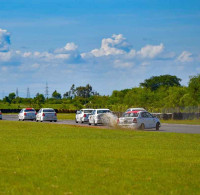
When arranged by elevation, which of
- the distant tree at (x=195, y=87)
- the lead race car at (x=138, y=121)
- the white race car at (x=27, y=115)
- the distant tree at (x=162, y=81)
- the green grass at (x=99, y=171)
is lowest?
the green grass at (x=99, y=171)

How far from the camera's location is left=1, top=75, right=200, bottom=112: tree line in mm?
75488

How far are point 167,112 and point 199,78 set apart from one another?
8.80 metres

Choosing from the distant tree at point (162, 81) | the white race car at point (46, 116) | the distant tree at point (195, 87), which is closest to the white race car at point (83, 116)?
the white race car at point (46, 116)

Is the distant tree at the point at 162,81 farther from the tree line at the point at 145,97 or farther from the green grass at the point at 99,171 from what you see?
the green grass at the point at 99,171

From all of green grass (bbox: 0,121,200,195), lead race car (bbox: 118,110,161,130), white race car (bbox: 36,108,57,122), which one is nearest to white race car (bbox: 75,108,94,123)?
white race car (bbox: 36,108,57,122)

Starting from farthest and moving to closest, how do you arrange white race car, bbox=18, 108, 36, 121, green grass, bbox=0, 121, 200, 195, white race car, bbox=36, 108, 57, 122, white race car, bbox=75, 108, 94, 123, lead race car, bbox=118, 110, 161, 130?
white race car, bbox=18, 108, 36, 121, white race car, bbox=36, 108, 57, 122, white race car, bbox=75, 108, 94, 123, lead race car, bbox=118, 110, 161, 130, green grass, bbox=0, 121, 200, 195

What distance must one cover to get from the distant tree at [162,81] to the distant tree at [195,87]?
93.6m

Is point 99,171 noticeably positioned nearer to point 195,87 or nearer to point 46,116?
point 46,116

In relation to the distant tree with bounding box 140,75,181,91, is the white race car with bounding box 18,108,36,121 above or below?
below

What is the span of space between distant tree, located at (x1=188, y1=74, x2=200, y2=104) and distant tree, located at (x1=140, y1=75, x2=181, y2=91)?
9359cm

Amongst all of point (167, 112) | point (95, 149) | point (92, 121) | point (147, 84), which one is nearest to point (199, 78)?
point (167, 112)

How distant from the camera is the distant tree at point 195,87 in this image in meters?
73.3

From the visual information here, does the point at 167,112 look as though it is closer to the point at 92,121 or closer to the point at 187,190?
the point at 92,121

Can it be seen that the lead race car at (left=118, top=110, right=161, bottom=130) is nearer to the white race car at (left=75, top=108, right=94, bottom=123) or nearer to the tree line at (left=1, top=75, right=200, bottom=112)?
the white race car at (left=75, top=108, right=94, bottom=123)
